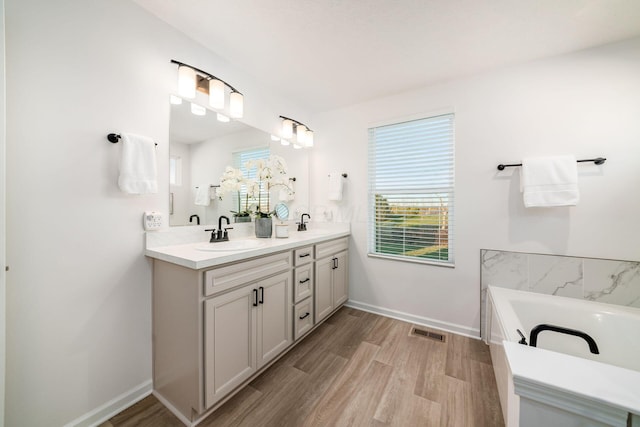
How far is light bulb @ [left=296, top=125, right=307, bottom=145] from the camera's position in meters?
2.66

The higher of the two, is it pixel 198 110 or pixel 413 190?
pixel 198 110

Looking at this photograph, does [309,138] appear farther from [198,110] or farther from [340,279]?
[340,279]

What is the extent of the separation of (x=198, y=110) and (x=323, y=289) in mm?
1878

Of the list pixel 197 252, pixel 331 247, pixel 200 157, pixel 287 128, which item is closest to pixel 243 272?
pixel 197 252

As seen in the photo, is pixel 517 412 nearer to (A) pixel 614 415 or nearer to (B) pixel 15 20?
(A) pixel 614 415

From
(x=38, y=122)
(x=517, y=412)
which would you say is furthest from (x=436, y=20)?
(x=38, y=122)

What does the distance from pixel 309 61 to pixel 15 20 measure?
1630 millimetres

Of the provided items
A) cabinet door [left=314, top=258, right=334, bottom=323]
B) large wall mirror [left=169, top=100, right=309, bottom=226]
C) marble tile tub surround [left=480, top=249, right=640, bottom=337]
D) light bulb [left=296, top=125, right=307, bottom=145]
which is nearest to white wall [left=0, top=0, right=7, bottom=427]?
large wall mirror [left=169, top=100, right=309, bottom=226]

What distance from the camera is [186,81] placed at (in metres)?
1.58

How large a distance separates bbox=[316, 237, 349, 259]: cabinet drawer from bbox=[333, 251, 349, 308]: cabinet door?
0.26 feet

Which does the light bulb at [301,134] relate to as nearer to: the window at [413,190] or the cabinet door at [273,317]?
the window at [413,190]

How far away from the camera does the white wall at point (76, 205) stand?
41.1 inches

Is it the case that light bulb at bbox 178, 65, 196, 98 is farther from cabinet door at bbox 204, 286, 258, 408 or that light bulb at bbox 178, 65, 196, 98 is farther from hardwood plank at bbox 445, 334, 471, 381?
hardwood plank at bbox 445, 334, 471, 381

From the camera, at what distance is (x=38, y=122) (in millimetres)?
1086
